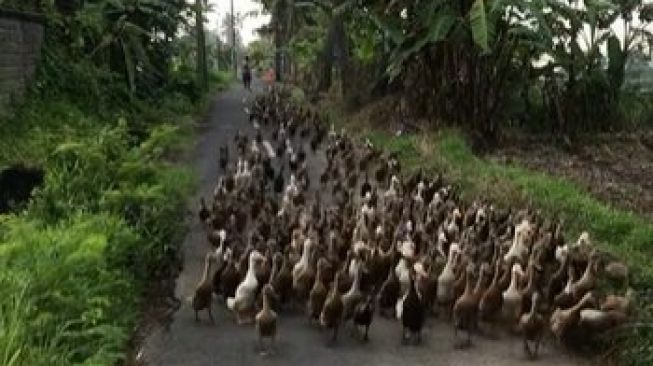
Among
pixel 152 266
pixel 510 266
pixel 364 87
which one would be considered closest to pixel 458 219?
pixel 510 266

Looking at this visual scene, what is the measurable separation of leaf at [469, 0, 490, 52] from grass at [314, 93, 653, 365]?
174 cm

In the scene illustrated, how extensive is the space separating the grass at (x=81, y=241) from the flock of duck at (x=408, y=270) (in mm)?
634

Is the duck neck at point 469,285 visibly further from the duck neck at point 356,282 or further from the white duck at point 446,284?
the duck neck at point 356,282

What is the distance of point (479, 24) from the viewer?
15.2 meters

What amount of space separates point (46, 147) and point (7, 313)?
7693mm

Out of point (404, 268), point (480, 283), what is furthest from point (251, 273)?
point (480, 283)

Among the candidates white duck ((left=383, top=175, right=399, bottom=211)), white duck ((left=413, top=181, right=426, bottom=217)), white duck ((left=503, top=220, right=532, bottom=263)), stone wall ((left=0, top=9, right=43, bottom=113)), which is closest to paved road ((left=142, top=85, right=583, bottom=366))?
white duck ((left=503, top=220, right=532, bottom=263))

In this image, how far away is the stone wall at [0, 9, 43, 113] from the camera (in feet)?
47.4

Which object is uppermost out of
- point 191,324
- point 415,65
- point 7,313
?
point 415,65

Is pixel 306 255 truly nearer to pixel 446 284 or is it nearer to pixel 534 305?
pixel 446 284

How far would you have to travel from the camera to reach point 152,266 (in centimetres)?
895

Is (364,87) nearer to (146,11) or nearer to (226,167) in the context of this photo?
(146,11)

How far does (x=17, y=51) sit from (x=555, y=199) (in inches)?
354

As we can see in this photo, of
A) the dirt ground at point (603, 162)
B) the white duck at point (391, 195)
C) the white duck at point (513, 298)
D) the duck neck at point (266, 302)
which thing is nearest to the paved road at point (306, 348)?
the white duck at point (513, 298)
